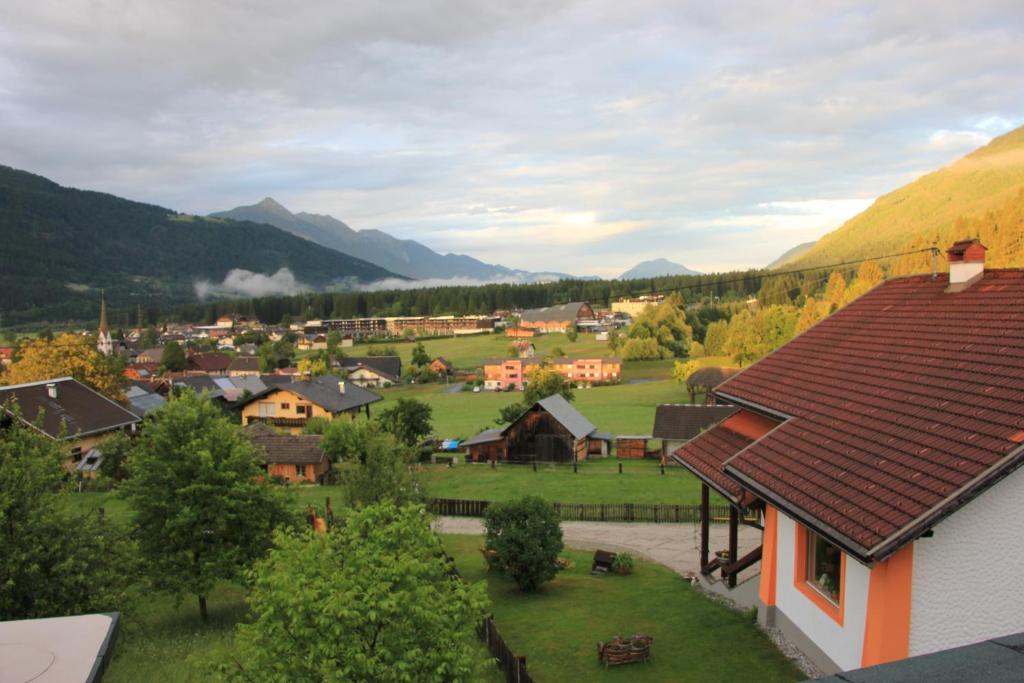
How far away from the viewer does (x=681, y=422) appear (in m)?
49.4

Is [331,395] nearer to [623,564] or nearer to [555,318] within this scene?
[623,564]

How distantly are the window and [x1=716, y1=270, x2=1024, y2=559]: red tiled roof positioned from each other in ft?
4.24

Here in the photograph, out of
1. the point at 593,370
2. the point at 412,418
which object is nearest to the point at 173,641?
the point at 412,418

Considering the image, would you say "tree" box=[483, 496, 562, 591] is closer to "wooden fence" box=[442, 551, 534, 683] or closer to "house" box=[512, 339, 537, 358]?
"wooden fence" box=[442, 551, 534, 683]

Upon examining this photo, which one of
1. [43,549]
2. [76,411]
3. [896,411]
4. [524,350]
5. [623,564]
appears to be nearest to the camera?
[896,411]

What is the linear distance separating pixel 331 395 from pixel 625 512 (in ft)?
136

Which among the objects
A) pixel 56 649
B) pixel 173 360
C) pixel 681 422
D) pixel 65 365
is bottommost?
pixel 173 360

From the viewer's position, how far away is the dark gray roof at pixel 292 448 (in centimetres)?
4456

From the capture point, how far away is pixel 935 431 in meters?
10.9

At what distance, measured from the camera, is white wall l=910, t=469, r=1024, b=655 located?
9656 millimetres

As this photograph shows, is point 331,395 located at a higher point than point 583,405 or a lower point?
higher

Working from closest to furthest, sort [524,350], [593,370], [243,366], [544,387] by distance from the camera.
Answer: [544,387], [593,370], [243,366], [524,350]

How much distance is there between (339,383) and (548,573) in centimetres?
5206

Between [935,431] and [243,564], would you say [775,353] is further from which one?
[243,564]
